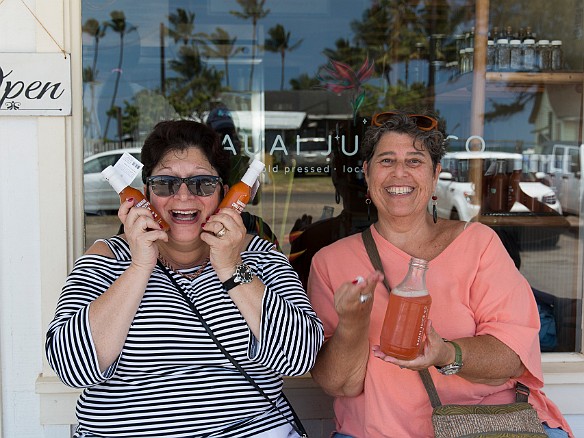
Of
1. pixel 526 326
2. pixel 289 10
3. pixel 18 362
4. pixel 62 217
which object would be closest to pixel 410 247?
pixel 526 326

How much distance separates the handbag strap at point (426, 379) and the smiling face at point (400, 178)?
84 mm

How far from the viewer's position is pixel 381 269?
6.30ft

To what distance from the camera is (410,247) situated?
1984 mm

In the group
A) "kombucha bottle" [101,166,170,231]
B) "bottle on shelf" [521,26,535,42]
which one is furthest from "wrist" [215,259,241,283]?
"bottle on shelf" [521,26,535,42]

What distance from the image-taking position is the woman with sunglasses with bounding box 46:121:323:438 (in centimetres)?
160

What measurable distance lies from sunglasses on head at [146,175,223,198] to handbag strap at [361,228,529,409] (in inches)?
19.5

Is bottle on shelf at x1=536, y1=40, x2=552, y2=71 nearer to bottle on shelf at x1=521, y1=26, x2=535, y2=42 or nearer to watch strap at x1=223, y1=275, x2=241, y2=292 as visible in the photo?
bottle on shelf at x1=521, y1=26, x2=535, y2=42

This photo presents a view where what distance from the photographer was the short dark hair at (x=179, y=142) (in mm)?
1830

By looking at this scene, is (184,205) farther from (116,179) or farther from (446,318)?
(446,318)

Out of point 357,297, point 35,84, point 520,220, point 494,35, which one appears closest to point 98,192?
point 35,84

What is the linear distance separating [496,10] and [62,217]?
2654mm

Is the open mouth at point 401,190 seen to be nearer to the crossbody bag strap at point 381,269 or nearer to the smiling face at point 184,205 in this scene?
the crossbody bag strap at point 381,269

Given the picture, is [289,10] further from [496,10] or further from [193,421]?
[193,421]

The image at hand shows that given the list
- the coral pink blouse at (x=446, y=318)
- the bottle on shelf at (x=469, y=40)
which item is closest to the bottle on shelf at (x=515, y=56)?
the bottle on shelf at (x=469, y=40)
